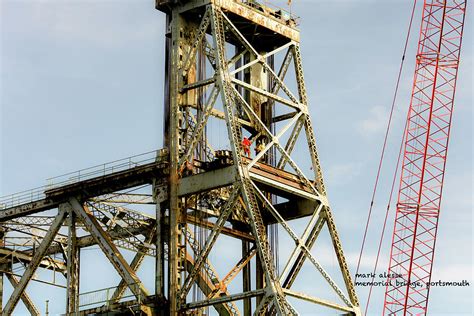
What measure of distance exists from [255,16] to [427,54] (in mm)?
45334

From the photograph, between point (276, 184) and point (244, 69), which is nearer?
point (276, 184)

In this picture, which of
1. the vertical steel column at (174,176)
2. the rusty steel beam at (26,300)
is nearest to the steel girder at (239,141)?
the vertical steel column at (174,176)

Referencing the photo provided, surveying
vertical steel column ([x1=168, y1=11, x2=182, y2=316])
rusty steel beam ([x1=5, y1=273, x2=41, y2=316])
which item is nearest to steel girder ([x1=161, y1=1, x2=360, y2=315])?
vertical steel column ([x1=168, y1=11, x2=182, y2=316])

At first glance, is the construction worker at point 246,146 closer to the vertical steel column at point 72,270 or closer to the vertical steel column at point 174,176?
the vertical steel column at point 174,176

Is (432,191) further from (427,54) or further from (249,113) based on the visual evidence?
(249,113)

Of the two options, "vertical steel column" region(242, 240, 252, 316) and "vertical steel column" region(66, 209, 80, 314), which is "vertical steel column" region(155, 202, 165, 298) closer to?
"vertical steel column" region(242, 240, 252, 316)

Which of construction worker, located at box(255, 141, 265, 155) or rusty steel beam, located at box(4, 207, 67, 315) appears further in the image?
rusty steel beam, located at box(4, 207, 67, 315)

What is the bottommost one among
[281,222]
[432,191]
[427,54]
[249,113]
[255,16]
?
[281,222]

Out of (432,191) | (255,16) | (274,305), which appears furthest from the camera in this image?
(432,191)

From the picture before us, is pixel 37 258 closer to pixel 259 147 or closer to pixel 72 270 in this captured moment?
pixel 72 270

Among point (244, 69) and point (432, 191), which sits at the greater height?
point (432, 191)

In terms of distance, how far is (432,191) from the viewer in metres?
122

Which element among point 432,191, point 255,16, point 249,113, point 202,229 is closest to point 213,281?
point 202,229

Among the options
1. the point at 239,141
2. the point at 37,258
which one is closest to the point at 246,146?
the point at 239,141
